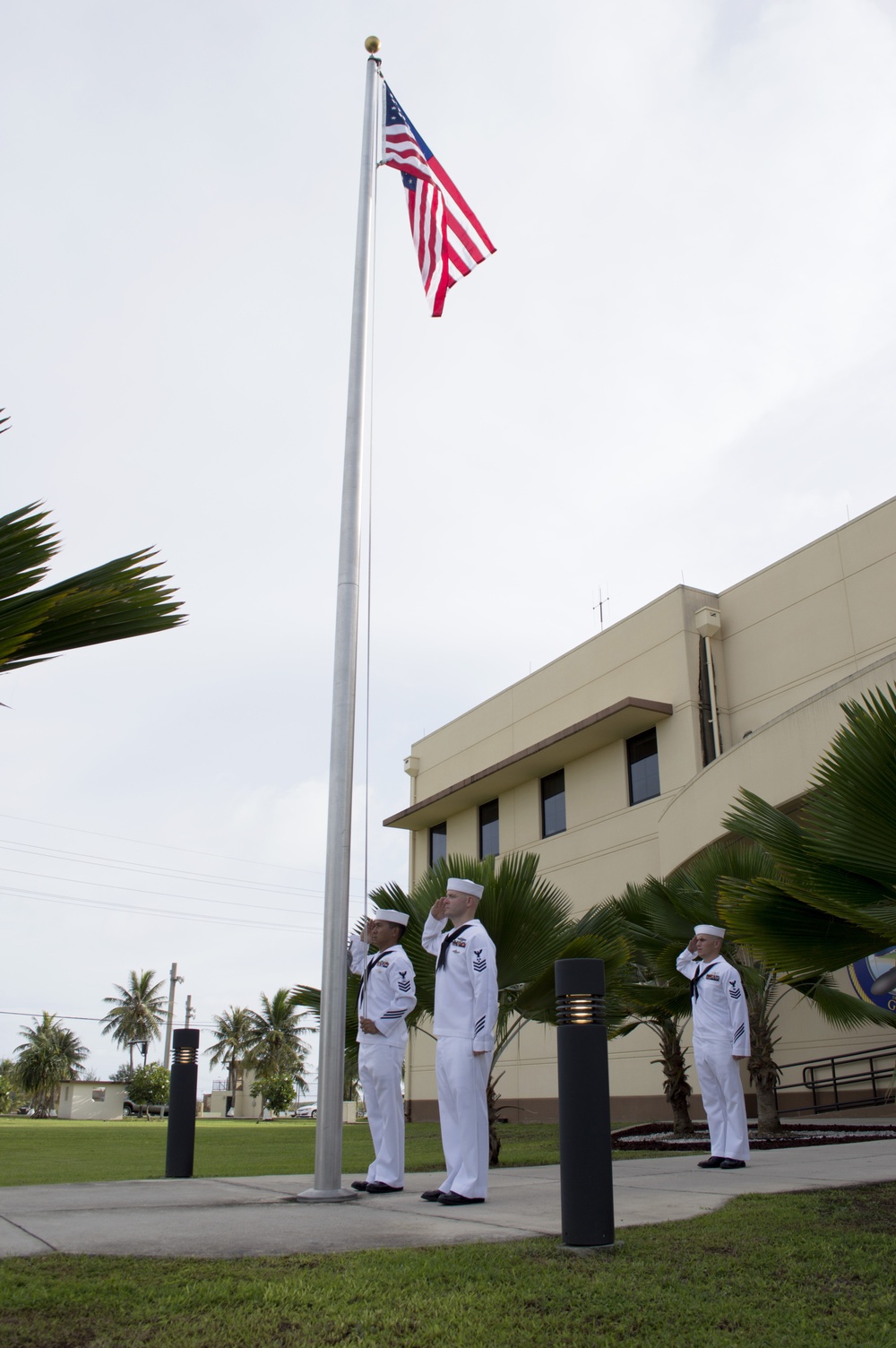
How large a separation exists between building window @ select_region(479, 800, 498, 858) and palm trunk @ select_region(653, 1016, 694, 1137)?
13.0 m

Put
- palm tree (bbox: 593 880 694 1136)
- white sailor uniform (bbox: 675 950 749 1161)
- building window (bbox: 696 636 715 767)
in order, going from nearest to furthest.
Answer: white sailor uniform (bbox: 675 950 749 1161), palm tree (bbox: 593 880 694 1136), building window (bbox: 696 636 715 767)

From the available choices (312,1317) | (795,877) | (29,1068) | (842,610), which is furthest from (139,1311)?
(29,1068)

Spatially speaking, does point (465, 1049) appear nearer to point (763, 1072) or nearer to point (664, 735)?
point (763, 1072)

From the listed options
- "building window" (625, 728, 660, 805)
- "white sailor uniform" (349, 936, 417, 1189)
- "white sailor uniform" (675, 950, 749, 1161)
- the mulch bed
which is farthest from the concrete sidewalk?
"building window" (625, 728, 660, 805)

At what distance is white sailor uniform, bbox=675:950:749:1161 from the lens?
29.9ft

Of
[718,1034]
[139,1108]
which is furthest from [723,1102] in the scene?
[139,1108]

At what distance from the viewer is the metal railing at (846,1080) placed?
1686 cm

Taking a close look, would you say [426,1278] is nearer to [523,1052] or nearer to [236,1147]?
[236,1147]

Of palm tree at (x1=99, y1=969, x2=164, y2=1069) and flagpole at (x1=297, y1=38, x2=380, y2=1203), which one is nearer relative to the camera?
flagpole at (x1=297, y1=38, x2=380, y2=1203)

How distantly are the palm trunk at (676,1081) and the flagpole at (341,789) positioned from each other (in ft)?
25.9

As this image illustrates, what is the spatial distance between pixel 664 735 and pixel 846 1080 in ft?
24.1

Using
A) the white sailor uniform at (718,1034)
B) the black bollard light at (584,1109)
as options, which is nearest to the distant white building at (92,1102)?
the white sailor uniform at (718,1034)

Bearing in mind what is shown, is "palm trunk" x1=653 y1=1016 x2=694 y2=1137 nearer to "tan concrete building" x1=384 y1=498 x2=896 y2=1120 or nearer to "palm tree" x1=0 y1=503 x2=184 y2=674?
"tan concrete building" x1=384 y1=498 x2=896 y2=1120

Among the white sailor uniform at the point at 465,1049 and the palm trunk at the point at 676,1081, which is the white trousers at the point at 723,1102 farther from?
the palm trunk at the point at 676,1081
